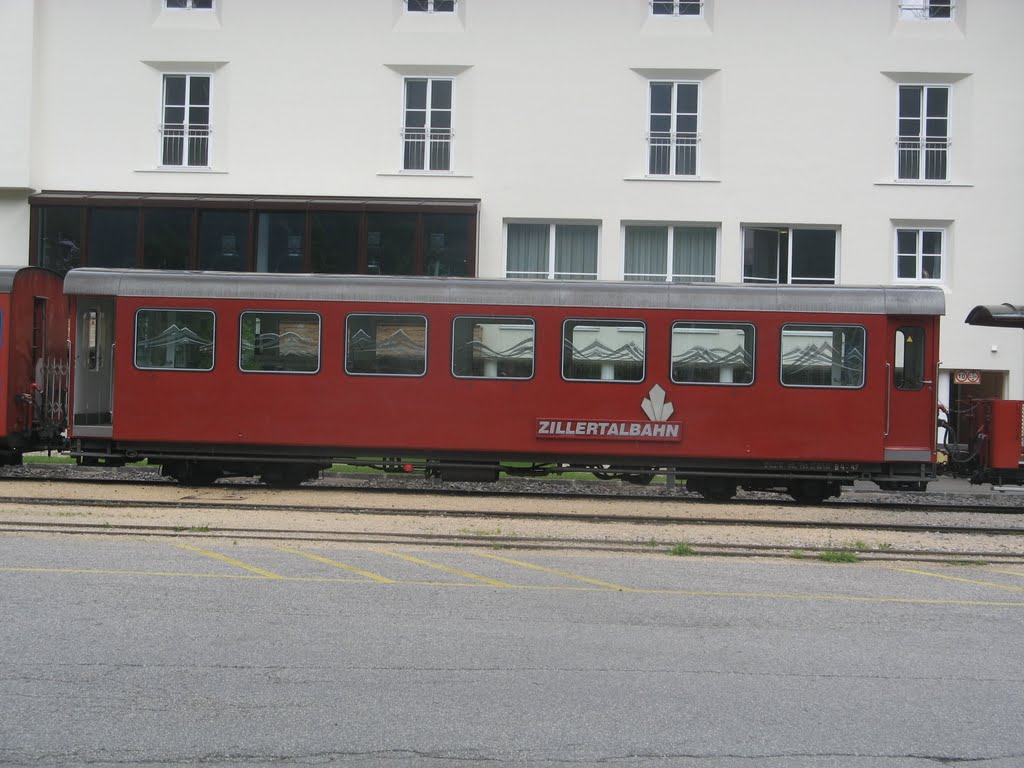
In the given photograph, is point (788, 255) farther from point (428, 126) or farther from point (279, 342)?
point (279, 342)

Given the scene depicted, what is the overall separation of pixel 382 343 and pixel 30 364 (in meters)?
5.93

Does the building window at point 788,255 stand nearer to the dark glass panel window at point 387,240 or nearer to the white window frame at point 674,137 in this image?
the white window frame at point 674,137

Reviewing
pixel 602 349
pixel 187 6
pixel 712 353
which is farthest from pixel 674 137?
pixel 187 6

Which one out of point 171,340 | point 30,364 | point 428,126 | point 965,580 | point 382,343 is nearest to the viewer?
point 965,580

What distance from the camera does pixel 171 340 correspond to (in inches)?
546

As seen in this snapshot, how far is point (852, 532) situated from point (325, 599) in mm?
7206

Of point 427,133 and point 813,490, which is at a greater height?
point 427,133

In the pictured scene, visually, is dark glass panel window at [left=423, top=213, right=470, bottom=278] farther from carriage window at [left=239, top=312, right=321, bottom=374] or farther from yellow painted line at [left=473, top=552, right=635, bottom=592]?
yellow painted line at [left=473, top=552, right=635, bottom=592]

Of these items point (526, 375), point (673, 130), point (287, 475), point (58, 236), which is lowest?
point (287, 475)

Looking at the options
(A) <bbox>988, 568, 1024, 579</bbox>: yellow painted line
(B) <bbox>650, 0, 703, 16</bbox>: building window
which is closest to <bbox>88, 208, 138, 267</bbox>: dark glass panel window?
(B) <bbox>650, 0, 703, 16</bbox>: building window

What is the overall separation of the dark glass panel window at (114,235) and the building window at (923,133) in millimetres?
17738

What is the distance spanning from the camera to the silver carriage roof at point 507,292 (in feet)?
43.4

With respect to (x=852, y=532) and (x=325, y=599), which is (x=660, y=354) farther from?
(x=325, y=599)

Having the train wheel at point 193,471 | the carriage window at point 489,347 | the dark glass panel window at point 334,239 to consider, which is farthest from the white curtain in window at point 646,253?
the train wheel at point 193,471
